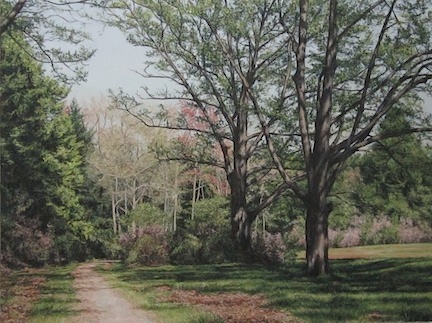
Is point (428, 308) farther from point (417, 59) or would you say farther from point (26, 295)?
point (26, 295)

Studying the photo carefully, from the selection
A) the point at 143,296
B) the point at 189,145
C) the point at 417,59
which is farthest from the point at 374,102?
the point at 143,296

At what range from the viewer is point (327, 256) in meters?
3.41

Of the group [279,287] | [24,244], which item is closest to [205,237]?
[279,287]

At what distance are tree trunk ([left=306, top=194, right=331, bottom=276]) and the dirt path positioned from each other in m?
1.10

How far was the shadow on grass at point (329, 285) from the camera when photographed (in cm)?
309

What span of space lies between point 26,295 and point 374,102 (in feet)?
7.93

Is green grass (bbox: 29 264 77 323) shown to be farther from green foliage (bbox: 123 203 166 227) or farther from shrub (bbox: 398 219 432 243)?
shrub (bbox: 398 219 432 243)

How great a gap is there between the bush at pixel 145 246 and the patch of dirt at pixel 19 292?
0.49 metres

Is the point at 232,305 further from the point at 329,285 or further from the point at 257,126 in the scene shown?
the point at 257,126

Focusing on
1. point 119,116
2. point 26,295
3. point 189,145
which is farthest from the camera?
point 189,145

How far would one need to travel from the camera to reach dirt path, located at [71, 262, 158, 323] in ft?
9.23

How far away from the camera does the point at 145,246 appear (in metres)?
3.10

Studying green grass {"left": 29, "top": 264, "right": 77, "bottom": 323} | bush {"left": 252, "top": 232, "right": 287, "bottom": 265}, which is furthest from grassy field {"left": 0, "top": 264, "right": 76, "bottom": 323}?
bush {"left": 252, "top": 232, "right": 287, "bottom": 265}

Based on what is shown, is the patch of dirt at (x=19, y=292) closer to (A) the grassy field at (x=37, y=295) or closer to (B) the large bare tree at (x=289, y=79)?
(A) the grassy field at (x=37, y=295)
